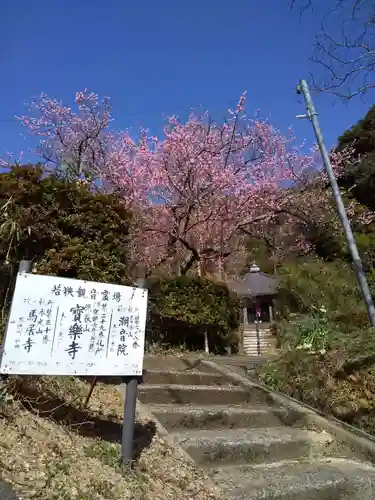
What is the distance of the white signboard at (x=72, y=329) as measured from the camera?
284 centimetres

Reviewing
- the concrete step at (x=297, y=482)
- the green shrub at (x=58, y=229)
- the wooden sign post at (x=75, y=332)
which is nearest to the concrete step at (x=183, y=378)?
the green shrub at (x=58, y=229)

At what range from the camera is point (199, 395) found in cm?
487

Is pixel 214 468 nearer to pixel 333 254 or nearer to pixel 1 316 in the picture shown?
pixel 1 316

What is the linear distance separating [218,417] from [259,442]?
53cm

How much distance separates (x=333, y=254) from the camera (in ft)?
61.5

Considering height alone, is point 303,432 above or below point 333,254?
below

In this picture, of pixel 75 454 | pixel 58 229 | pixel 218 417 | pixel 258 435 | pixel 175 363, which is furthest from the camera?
pixel 175 363

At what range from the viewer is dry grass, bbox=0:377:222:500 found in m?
2.52

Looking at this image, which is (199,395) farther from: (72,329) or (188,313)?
(188,313)

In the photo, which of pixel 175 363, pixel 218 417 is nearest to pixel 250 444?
pixel 218 417

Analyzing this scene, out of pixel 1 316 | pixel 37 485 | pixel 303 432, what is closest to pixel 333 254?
pixel 303 432

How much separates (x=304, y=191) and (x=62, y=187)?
11821mm

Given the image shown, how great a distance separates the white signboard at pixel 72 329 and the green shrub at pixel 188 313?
5.36 meters

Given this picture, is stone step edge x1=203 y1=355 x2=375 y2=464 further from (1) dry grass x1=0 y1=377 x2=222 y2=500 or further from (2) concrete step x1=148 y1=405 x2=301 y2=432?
(1) dry grass x1=0 y1=377 x2=222 y2=500
